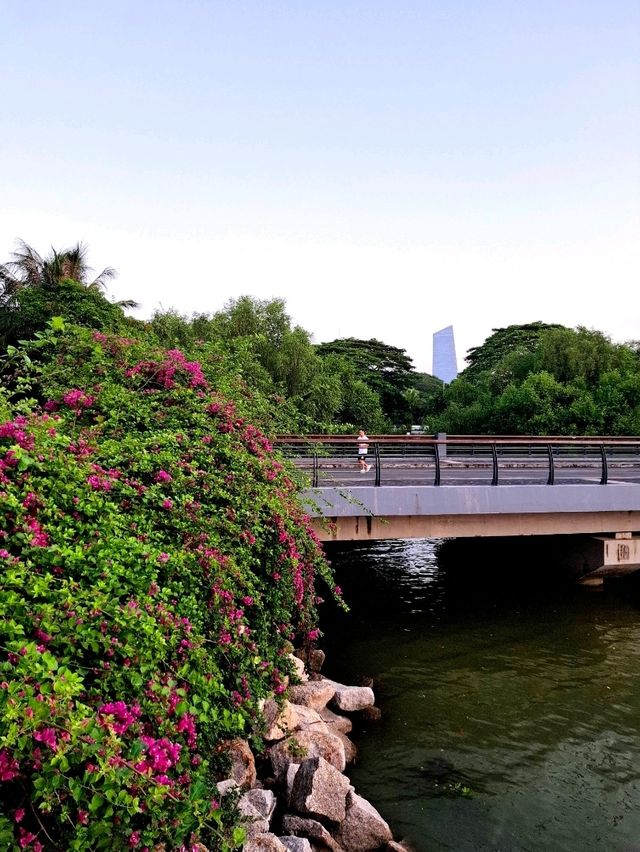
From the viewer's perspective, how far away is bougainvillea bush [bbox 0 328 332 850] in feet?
9.06

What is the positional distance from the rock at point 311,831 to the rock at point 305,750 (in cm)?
57

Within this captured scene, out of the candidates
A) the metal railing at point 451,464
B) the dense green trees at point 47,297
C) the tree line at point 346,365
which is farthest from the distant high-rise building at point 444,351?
the metal railing at point 451,464

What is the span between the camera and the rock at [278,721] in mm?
6266

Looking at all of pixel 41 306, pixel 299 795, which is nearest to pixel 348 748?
pixel 299 795

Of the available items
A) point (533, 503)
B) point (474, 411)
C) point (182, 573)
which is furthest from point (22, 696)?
point (474, 411)

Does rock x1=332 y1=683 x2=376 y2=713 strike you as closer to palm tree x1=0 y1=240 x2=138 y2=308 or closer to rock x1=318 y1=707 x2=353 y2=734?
rock x1=318 y1=707 x2=353 y2=734

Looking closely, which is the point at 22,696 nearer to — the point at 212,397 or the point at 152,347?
the point at 212,397

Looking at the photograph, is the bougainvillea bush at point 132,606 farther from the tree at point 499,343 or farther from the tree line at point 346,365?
the tree at point 499,343

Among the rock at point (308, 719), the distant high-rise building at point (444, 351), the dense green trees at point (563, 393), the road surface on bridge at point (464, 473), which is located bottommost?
the rock at point (308, 719)

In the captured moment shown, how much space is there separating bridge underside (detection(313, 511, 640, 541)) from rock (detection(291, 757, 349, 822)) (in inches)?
219

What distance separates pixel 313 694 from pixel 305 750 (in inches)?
60.9

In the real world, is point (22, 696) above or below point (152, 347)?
below

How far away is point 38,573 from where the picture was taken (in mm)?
3461

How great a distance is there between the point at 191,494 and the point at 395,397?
58.7 metres
